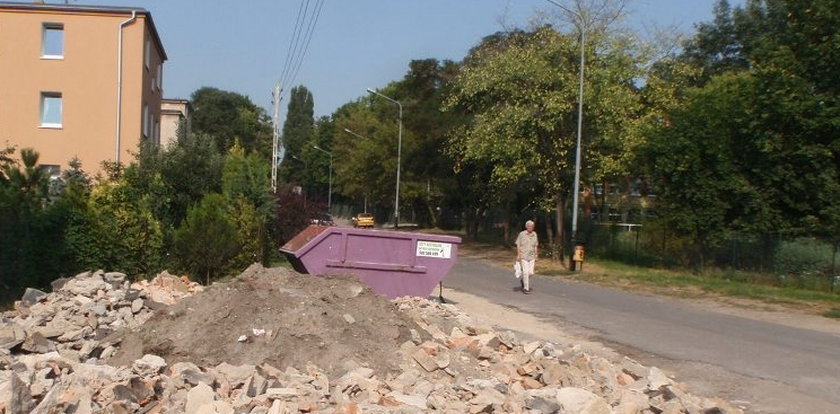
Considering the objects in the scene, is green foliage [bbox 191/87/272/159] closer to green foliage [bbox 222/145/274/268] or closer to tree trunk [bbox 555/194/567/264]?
tree trunk [bbox 555/194/567/264]

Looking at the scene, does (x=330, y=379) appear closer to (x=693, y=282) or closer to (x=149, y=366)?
(x=149, y=366)

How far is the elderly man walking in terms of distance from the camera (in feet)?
69.9

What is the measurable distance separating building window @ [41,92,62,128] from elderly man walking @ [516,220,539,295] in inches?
840

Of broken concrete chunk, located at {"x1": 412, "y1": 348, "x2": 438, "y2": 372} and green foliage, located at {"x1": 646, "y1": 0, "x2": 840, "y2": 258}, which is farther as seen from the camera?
green foliage, located at {"x1": 646, "y1": 0, "x2": 840, "y2": 258}

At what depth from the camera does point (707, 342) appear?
14.7 metres

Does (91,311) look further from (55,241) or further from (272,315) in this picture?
(55,241)

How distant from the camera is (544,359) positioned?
33.4ft

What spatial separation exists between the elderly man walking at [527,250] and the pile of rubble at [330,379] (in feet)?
31.0

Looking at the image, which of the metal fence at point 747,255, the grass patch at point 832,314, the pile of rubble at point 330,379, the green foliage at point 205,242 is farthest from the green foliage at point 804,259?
the pile of rubble at point 330,379

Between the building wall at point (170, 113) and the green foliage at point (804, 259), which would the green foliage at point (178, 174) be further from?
the building wall at point (170, 113)

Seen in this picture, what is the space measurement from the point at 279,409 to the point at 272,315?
2.91 meters

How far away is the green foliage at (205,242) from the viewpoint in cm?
1881

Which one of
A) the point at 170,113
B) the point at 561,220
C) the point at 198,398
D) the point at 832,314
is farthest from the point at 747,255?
the point at 170,113

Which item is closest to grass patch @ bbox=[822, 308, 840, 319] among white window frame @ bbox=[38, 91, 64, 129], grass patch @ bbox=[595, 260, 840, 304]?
grass patch @ bbox=[595, 260, 840, 304]
